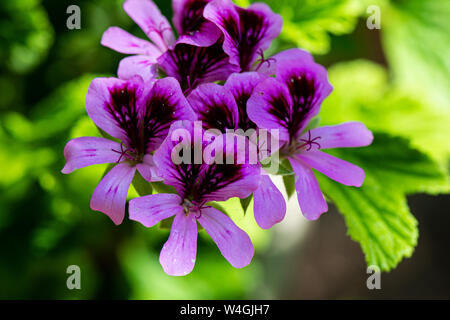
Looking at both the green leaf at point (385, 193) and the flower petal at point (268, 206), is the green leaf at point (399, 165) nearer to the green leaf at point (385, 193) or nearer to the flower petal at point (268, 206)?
the green leaf at point (385, 193)

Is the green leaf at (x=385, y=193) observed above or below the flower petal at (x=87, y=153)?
below

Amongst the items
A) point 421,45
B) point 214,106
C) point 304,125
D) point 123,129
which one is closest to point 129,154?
point 123,129

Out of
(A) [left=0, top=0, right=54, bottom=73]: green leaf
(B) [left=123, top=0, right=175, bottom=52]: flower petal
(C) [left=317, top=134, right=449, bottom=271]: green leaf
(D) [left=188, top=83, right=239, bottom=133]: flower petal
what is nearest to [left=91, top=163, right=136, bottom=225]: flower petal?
(D) [left=188, top=83, right=239, bottom=133]: flower petal

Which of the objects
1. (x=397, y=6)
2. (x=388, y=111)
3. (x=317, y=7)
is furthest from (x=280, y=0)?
(x=397, y=6)

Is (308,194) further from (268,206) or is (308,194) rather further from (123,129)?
(123,129)

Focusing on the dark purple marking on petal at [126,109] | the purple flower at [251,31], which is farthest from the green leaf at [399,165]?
the dark purple marking on petal at [126,109]
